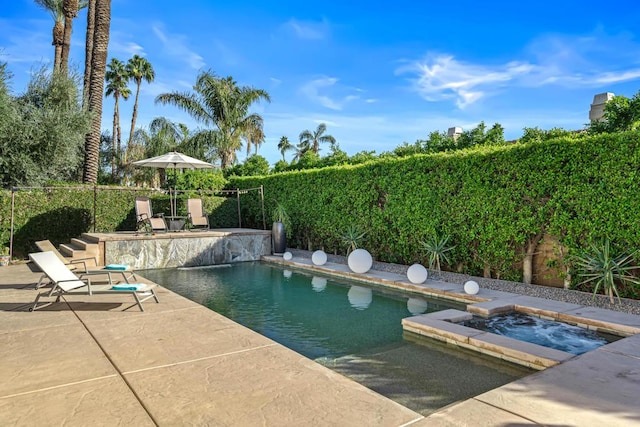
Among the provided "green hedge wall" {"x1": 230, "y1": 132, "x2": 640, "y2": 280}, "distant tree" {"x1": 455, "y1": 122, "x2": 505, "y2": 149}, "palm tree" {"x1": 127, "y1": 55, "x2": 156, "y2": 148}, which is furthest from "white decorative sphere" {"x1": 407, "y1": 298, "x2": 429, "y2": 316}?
"palm tree" {"x1": 127, "y1": 55, "x2": 156, "y2": 148}

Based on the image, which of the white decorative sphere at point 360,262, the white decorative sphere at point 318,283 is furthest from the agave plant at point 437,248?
the white decorative sphere at point 318,283

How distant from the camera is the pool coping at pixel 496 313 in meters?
4.36

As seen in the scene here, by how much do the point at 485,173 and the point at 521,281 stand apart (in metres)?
2.30

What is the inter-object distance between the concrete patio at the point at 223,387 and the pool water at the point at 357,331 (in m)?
0.50

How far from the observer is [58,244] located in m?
12.7

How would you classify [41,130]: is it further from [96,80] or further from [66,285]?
[66,285]

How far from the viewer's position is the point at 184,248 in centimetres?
1210

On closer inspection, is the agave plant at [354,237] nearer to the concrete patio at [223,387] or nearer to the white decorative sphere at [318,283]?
the white decorative sphere at [318,283]

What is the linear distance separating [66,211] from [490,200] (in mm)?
12048

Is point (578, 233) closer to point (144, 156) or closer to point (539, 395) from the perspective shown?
point (539, 395)

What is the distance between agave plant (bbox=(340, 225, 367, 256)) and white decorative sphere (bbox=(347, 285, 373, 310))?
115 inches

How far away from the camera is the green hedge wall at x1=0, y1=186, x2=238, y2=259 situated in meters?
11.8

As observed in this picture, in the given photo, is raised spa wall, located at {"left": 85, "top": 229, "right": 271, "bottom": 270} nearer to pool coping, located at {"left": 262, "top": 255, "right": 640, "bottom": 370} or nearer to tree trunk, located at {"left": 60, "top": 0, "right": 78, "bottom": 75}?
pool coping, located at {"left": 262, "top": 255, "right": 640, "bottom": 370}

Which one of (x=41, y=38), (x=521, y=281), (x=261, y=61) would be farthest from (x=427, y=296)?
(x=41, y=38)
